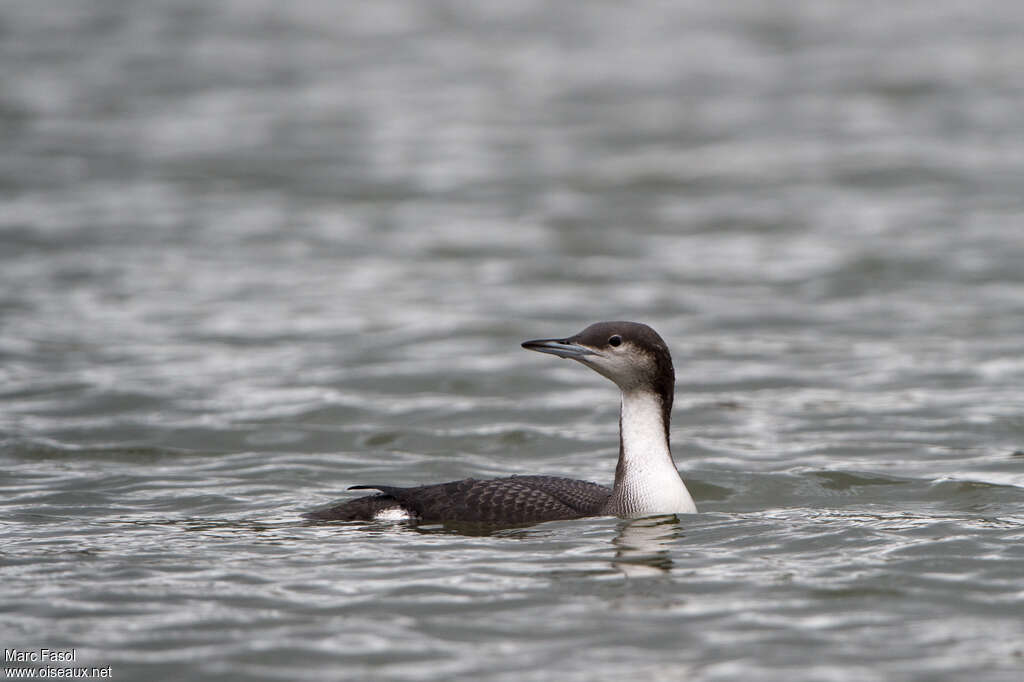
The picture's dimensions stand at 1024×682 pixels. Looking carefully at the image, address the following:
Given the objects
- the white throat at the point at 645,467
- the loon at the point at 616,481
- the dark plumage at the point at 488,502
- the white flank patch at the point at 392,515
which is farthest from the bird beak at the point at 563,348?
the white flank patch at the point at 392,515

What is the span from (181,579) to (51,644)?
0.90 metres

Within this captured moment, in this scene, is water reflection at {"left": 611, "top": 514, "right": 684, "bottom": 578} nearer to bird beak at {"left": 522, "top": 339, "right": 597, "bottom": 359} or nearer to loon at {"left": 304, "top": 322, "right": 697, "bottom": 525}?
loon at {"left": 304, "top": 322, "right": 697, "bottom": 525}

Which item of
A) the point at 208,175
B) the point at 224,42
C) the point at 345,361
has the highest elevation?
the point at 224,42

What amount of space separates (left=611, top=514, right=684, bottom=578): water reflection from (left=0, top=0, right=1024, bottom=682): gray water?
3 cm

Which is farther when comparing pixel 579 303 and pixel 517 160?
pixel 517 160

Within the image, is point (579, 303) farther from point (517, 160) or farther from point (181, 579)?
point (181, 579)

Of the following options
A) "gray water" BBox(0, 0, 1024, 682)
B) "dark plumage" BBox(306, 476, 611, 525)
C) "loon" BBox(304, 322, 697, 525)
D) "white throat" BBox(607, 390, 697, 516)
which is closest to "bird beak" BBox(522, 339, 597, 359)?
"loon" BBox(304, 322, 697, 525)

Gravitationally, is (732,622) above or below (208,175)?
below

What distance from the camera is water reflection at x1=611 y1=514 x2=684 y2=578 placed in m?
7.33

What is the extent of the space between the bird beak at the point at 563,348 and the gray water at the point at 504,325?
91 centimetres

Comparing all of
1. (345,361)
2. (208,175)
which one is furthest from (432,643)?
(208,175)

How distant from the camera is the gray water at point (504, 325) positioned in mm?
6688

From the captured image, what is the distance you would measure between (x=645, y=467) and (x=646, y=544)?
0.53m

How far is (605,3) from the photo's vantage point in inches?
1165
